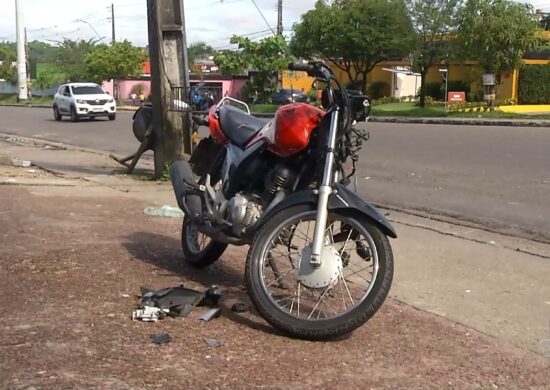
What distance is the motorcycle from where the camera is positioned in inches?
164

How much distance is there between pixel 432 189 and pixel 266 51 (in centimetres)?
3377

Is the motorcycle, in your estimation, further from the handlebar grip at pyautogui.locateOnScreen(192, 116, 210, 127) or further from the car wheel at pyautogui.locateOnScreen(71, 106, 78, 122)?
the car wheel at pyautogui.locateOnScreen(71, 106, 78, 122)

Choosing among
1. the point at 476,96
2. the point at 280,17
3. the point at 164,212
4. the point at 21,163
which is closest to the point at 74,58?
the point at 280,17

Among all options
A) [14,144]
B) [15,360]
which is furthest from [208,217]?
[14,144]

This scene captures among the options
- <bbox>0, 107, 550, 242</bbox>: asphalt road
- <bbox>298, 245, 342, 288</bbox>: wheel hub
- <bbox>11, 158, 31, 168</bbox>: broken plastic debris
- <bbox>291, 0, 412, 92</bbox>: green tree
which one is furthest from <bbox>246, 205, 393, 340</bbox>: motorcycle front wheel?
<bbox>291, 0, 412, 92</bbox>: green tree

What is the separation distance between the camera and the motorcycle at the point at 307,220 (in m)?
4.17

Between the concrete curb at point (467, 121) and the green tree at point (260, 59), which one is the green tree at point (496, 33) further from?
the green tree at point (260, 59)

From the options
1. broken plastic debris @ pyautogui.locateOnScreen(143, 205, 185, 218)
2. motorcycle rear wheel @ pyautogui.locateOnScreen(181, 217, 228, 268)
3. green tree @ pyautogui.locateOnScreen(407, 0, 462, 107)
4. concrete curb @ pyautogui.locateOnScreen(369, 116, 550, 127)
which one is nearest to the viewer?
motorcycle rear wheel @ pyautogui.locateOnScreen(181, 217, 228, 268)

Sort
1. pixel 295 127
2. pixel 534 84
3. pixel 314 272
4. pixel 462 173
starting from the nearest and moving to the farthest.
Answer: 1. pixel 314 272
2. pixel 295 127
3. pixel 462 173
4. pixel 534 84

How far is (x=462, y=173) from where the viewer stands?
12469 millimetres

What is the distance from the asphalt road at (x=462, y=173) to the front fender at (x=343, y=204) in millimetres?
3992

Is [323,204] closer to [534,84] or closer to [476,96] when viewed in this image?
[534,84]

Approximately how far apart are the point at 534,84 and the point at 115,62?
35.1 metres

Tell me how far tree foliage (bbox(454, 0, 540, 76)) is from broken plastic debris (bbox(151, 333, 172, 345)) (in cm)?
2852
